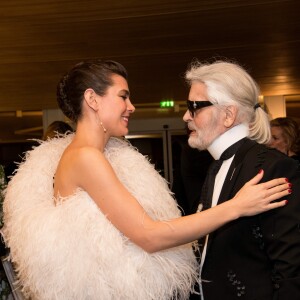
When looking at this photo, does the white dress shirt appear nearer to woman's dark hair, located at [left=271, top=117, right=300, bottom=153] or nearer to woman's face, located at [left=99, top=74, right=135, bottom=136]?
woman's face, located at [left=99, top=74, right=135, bottom=136]

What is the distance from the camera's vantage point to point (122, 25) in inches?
157

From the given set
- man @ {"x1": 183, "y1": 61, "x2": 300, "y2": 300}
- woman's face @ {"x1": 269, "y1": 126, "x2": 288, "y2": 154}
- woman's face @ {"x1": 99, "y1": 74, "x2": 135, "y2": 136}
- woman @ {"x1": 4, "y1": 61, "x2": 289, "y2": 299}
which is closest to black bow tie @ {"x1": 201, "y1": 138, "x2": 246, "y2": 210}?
man @ {"x1": 183, "y1": 61, "x2": 300, "y2": 300}

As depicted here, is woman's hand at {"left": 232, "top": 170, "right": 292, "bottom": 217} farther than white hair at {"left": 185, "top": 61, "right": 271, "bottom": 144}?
No

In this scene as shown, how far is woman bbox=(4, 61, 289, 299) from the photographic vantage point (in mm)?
1727

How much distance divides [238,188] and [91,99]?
0.70 metres

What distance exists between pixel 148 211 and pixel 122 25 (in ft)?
8.04

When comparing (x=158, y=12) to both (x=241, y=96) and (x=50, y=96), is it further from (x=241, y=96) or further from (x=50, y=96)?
(x=50, y=96)

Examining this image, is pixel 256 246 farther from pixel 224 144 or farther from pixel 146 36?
pixel 146 36

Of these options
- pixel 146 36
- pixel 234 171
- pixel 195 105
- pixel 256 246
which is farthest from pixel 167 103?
pixel 256 246

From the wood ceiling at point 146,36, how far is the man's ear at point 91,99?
1693 mm

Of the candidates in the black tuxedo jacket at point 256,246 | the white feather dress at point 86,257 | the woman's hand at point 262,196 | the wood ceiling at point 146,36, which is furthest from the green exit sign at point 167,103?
the woman's hand at point 262,196

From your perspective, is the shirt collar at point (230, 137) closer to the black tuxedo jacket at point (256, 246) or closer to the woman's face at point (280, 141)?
the black tuxedo jacket at point (256, 246)

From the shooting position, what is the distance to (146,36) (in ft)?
14.4

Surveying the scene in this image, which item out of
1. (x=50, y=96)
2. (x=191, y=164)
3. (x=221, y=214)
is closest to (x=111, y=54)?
(x=191, y=164)
